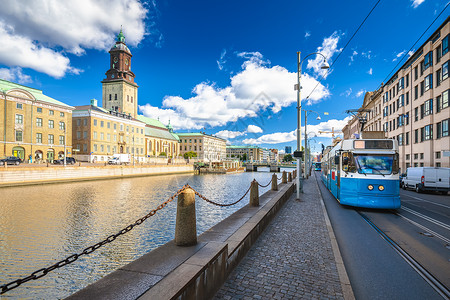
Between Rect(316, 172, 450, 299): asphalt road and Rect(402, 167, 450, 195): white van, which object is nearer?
Rect(316, 172, 450, 299): asphalt road

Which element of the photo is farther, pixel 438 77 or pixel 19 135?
pixel 19 135

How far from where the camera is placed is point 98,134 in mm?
67750

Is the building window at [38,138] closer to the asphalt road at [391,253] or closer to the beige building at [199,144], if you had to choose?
the asphalt road at [391,253]

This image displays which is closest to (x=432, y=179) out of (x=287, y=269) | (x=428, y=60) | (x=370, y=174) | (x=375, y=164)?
(x=375, y=164)

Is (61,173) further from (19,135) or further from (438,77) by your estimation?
(438,77)

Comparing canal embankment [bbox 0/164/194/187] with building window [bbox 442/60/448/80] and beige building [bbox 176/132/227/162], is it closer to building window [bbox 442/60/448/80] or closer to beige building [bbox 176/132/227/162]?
building window [bbox 442/60/448/80]

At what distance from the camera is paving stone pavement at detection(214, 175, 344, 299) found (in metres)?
4.40

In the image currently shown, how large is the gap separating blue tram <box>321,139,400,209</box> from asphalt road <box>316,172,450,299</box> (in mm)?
756

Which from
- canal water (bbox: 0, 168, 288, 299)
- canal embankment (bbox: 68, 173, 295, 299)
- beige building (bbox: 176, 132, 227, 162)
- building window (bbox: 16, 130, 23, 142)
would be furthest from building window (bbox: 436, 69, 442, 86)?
beige building (bbox: 176, 132, 227, 162)

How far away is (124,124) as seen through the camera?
257 ft

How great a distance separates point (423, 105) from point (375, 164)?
3201 cm

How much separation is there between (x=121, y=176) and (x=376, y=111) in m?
56.1

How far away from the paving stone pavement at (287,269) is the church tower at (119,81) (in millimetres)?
94226

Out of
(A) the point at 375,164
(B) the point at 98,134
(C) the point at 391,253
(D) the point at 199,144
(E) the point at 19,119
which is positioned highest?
(E) the point at 19,119
